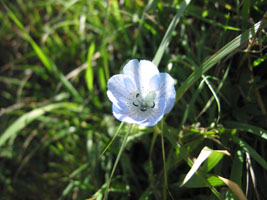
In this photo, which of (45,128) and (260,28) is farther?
(45,128)

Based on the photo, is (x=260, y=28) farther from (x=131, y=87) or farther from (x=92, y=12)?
(x=92, y=12)

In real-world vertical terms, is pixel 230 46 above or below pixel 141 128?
above

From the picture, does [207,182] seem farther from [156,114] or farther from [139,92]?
[139,92]

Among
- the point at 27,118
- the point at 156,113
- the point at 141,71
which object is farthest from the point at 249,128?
the point at 27,118

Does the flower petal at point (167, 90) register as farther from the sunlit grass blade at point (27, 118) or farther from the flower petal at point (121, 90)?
the sunlit grass blade at point (27, 118)

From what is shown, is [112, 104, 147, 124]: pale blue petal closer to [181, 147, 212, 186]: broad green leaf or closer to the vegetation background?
the vegetation background

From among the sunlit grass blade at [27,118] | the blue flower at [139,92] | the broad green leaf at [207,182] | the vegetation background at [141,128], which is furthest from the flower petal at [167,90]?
the sunlit grass blade at [27,118]

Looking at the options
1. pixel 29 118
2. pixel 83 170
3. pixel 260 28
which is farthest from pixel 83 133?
pixel 260 28
